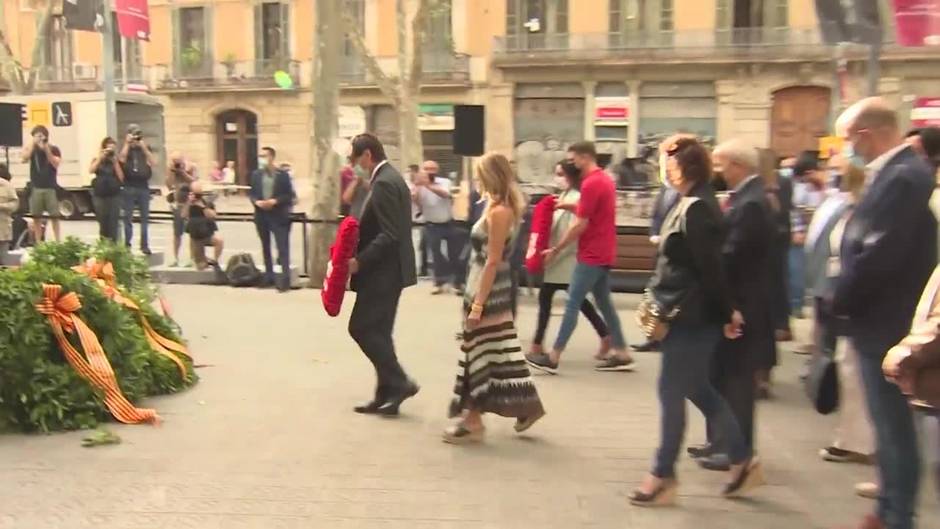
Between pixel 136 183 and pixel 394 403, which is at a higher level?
pixel 136 183

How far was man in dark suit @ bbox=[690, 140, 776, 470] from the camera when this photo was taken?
16.0ft

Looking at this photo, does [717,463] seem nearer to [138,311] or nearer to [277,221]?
[138,311]

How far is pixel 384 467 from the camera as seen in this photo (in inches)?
200

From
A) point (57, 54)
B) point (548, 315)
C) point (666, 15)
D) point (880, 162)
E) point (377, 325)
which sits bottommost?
point (548, 315)

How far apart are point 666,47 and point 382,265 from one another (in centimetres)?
2828

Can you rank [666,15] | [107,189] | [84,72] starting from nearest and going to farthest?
[107,189] < [666,15] < [84,72]

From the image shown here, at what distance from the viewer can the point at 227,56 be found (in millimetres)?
37688

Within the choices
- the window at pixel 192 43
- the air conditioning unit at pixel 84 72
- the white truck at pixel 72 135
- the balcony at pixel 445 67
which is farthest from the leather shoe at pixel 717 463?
the air conditioning unit at pixel 84 72

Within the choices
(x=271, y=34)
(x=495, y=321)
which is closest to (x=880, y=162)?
(x=495, y=321)

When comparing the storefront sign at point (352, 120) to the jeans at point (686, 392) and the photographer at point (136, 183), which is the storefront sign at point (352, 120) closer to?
the photographer at point (136, 183)

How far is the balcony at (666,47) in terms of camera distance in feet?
103

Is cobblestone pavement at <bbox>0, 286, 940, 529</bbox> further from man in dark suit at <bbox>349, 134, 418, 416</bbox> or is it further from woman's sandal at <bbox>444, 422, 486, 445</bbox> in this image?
man in dark suit at <bbox>349, 134, 418, 416</bbox>

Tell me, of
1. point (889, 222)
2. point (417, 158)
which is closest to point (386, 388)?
point (889, 222)

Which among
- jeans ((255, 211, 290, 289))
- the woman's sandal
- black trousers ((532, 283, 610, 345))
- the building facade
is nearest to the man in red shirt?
black trousers ((532, 283, 610, 345))
